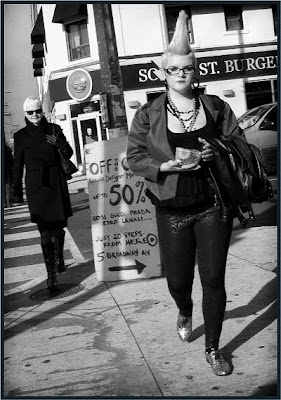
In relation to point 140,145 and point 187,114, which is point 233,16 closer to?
point 187,114

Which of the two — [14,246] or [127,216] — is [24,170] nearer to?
[127,216]

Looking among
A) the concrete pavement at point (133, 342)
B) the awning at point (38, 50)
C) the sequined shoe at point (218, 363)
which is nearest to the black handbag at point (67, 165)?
the concrete pavement at point (133, 342)

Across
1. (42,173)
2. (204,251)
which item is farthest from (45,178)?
(204,251)

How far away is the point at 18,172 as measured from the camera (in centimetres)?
478

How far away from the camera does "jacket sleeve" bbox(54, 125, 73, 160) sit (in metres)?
4.83

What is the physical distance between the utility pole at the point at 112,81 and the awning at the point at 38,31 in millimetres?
1211

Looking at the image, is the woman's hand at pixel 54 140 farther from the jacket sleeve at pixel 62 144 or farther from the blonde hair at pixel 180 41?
the blonde hair at pixel 180 41

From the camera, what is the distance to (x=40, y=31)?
3.37m

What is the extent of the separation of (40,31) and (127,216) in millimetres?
1949

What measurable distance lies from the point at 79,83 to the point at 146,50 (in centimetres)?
169

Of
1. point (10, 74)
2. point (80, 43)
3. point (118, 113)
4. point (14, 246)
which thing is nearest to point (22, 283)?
point (14, 246)

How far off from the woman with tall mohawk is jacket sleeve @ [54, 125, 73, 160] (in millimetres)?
1811

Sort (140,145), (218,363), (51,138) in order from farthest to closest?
1. (51,138)
2. (140,145)
3. (218,363)

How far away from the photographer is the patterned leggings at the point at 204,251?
301cm
